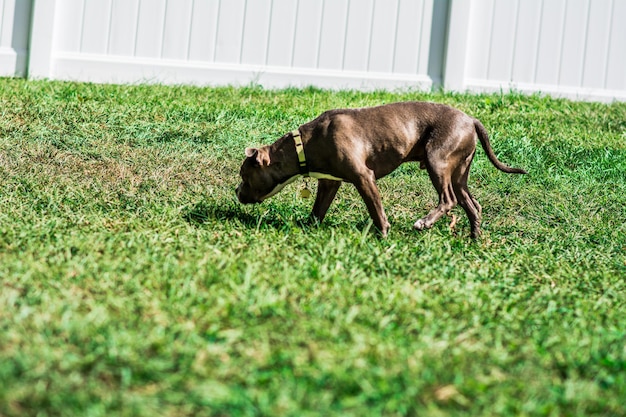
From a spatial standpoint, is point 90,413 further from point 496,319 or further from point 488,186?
point 488,186

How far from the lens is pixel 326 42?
9.63m

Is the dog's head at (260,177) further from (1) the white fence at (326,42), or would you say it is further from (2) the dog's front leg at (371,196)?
(1) the white fence at (326,42)

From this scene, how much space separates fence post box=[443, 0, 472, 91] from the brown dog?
3.94 m

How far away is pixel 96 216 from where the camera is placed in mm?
5480

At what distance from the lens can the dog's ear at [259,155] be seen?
224 inches

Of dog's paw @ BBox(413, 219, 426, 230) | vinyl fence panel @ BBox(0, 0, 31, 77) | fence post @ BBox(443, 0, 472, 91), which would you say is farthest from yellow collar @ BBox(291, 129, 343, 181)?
vinyl fence panel @ BBox(0, 0, 31, 77)

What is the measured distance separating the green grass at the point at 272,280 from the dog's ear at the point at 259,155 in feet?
1.23

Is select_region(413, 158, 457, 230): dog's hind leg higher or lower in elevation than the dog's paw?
higher

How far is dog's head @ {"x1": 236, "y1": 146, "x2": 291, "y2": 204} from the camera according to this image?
227 inches

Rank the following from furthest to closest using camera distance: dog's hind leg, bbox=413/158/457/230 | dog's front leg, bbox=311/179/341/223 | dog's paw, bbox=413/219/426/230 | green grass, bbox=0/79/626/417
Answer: dog's front leg, bbox=311/179/341/223 < dog's paw, bbox=413/219/426/230 < dog's hind leg, bbox=413/158/457/230 < green grass, bbox=0/79/626/417

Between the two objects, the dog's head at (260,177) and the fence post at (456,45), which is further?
the fence post at (456,45)

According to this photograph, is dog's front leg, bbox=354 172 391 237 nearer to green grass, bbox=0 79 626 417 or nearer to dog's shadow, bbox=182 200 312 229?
green grass, bbox=0 79 626 417

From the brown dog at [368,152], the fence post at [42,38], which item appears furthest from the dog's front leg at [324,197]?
the fence post at [42,38]

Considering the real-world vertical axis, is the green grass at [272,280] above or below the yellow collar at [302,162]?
below
